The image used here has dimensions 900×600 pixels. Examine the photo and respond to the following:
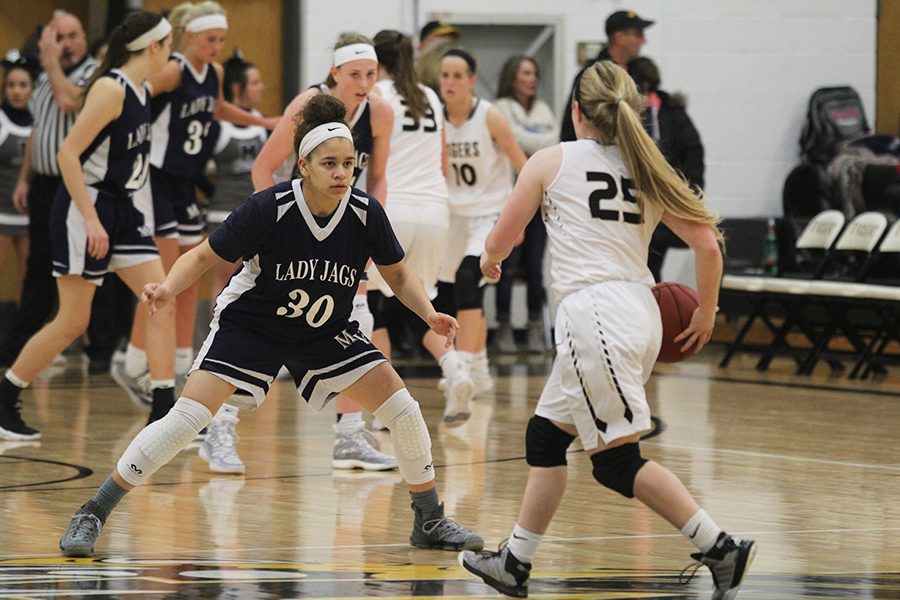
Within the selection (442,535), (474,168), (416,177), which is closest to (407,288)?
(442,535)

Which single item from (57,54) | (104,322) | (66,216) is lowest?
(104,322)

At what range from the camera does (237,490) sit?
6.35m

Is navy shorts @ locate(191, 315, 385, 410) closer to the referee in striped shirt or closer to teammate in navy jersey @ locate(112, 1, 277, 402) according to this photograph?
teammate in navy jersey @ locate(112, 1, 277, 402)

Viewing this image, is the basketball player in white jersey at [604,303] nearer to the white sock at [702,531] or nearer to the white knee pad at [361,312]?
the white sock at [702,531]

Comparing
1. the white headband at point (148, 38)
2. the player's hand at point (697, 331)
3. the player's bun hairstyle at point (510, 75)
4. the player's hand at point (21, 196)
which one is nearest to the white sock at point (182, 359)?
the white headband at point (148, 38)

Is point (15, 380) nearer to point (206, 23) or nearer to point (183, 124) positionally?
point (183, 124)

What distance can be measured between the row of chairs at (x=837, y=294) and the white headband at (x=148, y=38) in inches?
197

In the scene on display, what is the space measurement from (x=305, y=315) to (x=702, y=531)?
1488mm

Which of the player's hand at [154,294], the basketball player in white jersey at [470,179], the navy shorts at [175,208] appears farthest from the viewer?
the basketball player in white jersey at [470,179]

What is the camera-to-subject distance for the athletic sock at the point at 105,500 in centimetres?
511

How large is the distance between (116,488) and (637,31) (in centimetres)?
577

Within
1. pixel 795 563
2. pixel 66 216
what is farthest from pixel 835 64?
pixel 795 563

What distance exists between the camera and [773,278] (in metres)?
11.1

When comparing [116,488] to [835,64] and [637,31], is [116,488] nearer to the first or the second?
[637,31]
